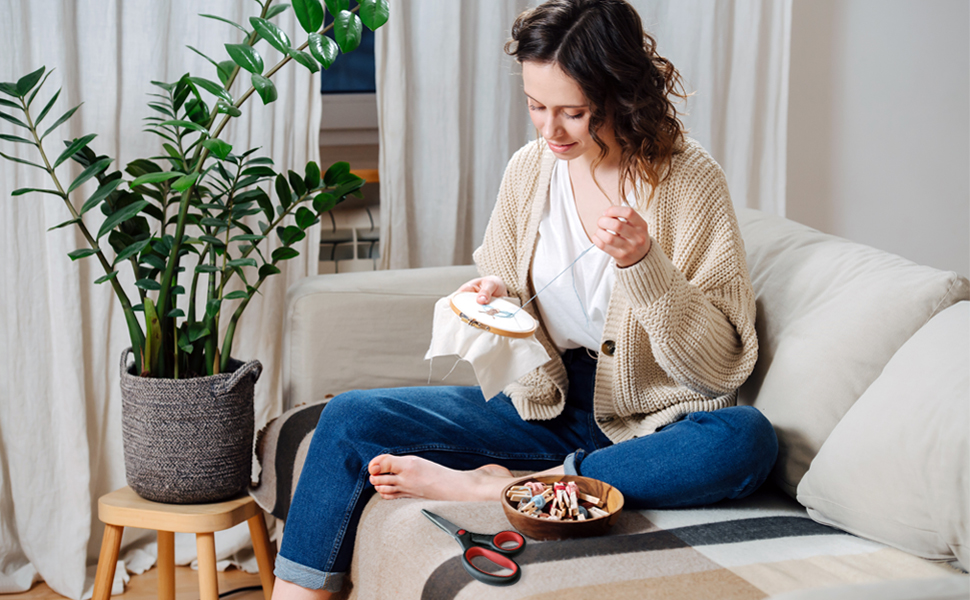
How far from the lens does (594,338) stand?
56.9 inches

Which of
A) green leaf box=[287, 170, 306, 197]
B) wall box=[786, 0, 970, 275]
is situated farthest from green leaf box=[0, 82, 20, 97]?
wall box=[786, 0, 970, 275]

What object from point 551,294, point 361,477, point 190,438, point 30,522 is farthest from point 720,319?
point 30,522

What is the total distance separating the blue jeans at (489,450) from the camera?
115 centimetres

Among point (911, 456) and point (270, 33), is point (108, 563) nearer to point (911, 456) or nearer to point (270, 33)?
point (270, 33)

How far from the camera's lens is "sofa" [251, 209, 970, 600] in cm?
96

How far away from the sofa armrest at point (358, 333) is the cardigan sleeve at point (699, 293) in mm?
599

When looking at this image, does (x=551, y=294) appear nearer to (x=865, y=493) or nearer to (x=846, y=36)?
(x=865, y=493)

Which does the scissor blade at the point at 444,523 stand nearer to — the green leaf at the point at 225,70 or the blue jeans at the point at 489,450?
the blue jeans at the point at 489,450

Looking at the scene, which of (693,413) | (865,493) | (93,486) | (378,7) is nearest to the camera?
(865,493)

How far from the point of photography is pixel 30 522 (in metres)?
1.90

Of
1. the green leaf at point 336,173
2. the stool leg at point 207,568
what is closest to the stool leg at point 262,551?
the stool leg at point 207,568

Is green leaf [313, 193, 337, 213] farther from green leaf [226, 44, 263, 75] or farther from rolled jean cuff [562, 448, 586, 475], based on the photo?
rolled jean cuff [562, 448, 586, 475]

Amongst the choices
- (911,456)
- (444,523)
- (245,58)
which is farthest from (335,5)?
(911,456)

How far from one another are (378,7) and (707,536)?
1.01m
